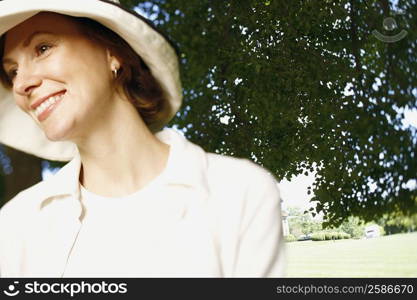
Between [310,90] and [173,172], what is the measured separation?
105cm

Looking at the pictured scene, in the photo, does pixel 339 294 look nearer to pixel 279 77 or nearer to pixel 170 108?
pixel 170 108

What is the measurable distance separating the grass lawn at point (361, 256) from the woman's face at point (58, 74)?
82 centimetres

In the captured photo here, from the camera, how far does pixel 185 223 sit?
0.78m

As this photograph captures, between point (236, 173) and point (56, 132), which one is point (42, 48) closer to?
point (56, 132)

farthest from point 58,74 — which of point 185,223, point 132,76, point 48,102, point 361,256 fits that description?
point 361,256

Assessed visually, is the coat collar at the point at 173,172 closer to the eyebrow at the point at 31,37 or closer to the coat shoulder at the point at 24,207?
the coat shoulder at the point at 24,207

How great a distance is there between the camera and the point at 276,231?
76 centimetres

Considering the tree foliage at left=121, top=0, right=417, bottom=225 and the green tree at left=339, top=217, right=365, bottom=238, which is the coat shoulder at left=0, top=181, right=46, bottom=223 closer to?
the tree foliage at left=121, top=0, right=417, bottom=225

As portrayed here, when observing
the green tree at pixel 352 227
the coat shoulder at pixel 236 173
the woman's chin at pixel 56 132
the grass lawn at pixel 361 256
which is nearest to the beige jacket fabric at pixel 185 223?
the coat shoulder at pixel 236 173

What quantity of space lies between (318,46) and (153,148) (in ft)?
3.70

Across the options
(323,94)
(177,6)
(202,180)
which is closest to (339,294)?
(202,180)

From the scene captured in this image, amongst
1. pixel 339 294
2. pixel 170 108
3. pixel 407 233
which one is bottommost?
pixel 339 294

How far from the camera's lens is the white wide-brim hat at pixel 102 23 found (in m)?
0.74

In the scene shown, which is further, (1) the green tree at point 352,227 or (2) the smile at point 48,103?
(1) the green tree at point 352,227
